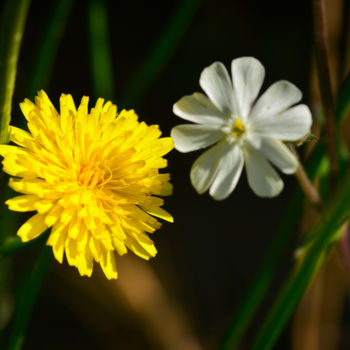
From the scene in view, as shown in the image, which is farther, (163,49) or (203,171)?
(163,49)

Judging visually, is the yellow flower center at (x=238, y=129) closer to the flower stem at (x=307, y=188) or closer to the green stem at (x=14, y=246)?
the flower stem at (x=307, y=188)

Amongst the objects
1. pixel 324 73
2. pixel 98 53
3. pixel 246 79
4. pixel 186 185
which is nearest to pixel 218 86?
pixel 246 79

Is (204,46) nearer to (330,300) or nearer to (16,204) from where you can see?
(330,300)

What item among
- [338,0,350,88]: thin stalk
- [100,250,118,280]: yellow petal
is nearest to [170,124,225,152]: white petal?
[100,250,118,280]: yellow petal

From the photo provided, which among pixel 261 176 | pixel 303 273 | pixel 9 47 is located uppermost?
pixel 9 47

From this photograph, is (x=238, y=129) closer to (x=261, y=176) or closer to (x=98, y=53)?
(x=261, y=176)

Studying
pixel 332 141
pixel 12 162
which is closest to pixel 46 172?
pixel 12 162
